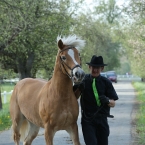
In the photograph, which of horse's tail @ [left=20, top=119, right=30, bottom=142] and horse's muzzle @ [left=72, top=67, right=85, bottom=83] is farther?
horse's tail @ [left=20, top=119, right=30, bottom=142]

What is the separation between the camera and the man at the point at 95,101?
649 centimetres

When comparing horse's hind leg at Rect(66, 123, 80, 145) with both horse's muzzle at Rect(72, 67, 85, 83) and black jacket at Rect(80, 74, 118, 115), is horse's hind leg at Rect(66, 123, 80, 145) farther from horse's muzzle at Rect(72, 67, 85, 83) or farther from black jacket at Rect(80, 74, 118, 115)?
horse's muzzle at Rect(72, 67, 85, 83)

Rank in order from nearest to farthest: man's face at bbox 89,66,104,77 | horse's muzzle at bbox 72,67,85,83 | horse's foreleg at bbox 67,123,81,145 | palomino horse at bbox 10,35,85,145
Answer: horse's muzzle at bbox 72,67,85,83 < palomino horse at bbox 10,35,85,145 < man's face at bbox 89,66,104,77 < horse's foreleg at bbox 67,123,81,145

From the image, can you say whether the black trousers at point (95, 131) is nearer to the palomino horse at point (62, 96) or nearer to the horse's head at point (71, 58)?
the palomino horse at point (62, 96)

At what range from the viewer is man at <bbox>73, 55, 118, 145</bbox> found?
21.3ft

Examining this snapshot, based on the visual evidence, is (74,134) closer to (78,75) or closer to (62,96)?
(62,96)

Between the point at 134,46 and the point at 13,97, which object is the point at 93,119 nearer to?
the point at 13,97

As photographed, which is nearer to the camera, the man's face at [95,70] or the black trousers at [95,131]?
the black trousers at [95,131]

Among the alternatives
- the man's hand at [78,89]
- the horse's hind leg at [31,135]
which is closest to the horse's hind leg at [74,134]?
the man's hand at [78,89]

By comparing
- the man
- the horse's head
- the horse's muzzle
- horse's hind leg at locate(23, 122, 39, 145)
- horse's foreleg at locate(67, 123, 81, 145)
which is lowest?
horse's hind leg at locate(23, 122, 39, 145)

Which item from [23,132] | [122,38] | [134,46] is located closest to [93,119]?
[23,132]

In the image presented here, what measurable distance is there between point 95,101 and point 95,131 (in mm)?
463

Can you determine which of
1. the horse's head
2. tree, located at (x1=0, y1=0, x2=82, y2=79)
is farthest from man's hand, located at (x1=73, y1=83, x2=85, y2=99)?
tree, located at (x1=0, y1=0, x2=82, y2=79)

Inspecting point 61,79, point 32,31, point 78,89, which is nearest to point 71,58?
point 61,79
